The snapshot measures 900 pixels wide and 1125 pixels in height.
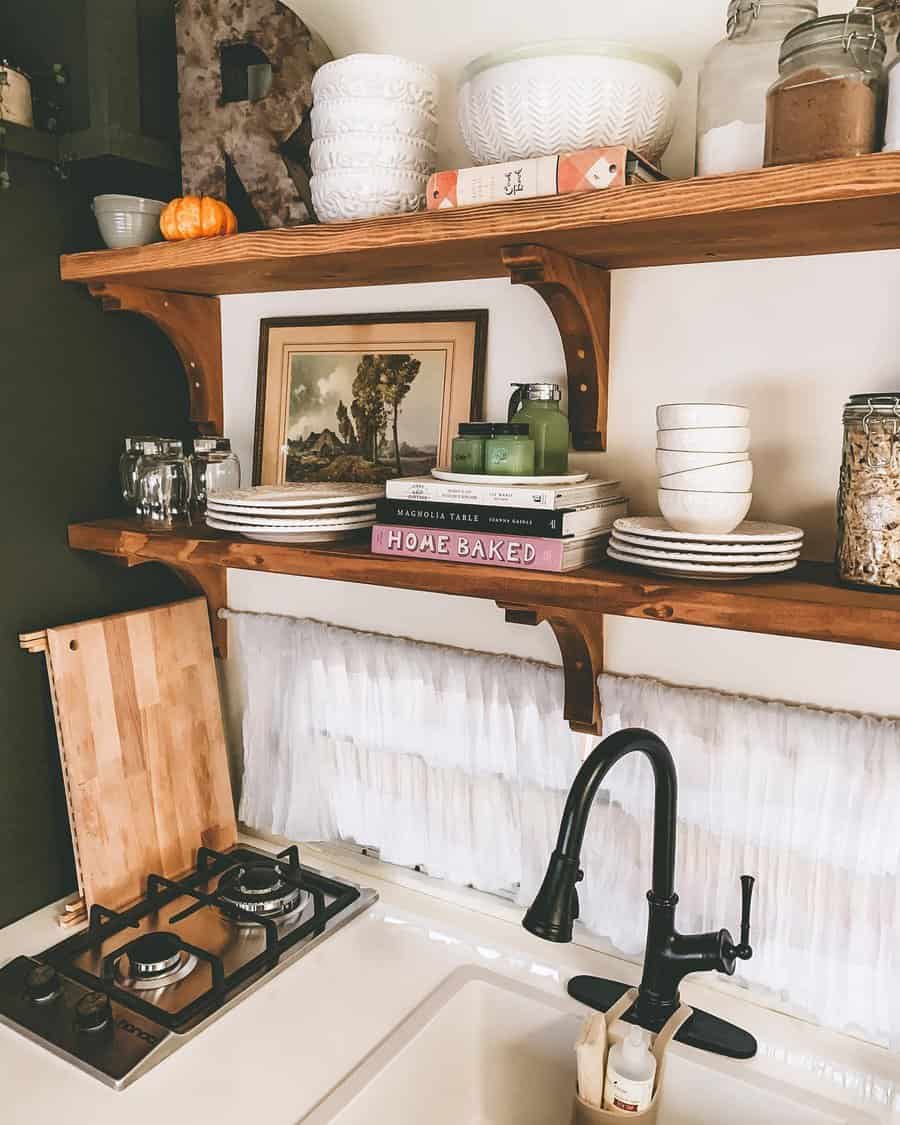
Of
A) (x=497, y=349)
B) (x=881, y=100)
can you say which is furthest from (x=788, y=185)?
(x=497, y=349)

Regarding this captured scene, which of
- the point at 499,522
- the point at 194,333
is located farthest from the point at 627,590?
the point at 194,333

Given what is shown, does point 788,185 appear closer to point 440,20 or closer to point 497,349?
point 497,349

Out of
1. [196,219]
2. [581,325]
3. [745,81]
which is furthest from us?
[196,219]

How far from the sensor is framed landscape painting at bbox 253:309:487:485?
4.44ft

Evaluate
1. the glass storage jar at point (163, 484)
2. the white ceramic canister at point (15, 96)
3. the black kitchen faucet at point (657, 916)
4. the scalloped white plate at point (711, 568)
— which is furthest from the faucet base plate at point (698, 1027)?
the white ceramic canister at point (15, 96)

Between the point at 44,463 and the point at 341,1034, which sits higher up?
the point at 44,463

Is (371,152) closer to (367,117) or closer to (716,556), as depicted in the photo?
(367,117)

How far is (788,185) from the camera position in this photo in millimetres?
833

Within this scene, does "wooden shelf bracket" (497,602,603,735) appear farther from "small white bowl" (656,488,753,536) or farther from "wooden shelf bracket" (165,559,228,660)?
"wooden shelf bracket" (165,559,228,660)

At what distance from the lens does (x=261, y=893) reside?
1446mm

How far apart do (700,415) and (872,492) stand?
0.60ft

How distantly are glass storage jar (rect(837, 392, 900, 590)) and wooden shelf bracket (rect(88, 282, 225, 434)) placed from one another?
3.51ft

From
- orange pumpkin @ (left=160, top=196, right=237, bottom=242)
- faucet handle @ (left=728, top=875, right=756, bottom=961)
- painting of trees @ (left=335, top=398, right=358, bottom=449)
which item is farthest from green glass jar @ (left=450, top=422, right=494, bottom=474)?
faucet handle @ (left=728, top=875, right=756, bottom=961)

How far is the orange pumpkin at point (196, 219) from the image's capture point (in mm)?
1281
